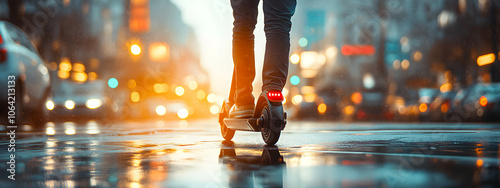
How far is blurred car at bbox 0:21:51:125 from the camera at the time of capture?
29.1ft

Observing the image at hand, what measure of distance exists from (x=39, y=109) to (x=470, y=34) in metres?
30.6

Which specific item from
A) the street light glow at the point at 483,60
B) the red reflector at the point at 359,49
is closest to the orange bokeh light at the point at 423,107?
the street light glow at the point at 483,60

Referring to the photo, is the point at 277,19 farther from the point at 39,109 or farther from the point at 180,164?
the point at 39,109

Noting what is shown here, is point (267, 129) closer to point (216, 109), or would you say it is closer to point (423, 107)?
point (423, 107)

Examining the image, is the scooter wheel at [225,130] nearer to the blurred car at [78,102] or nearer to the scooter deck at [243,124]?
the scooter deck at [243,124]

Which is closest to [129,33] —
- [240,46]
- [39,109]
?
[39,109]

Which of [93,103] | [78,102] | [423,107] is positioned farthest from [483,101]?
[78,102]

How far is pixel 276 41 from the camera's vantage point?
16.9ft

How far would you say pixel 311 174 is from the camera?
2902 millimetres

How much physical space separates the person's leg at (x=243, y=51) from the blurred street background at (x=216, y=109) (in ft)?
0.61

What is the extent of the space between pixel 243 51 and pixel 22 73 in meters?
4.98

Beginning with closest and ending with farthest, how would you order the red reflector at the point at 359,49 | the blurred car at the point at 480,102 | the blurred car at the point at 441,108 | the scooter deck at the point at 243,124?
the scooter deck at the point at 243,124 → the blurred car at the point at 480,102 → the blurred car at the point at 441,108 → the red reflector at the point at 359,49

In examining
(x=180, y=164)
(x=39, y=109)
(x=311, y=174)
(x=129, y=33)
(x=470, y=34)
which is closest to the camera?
(x=311, y=174)

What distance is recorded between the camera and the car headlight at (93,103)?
2093 centimetres
